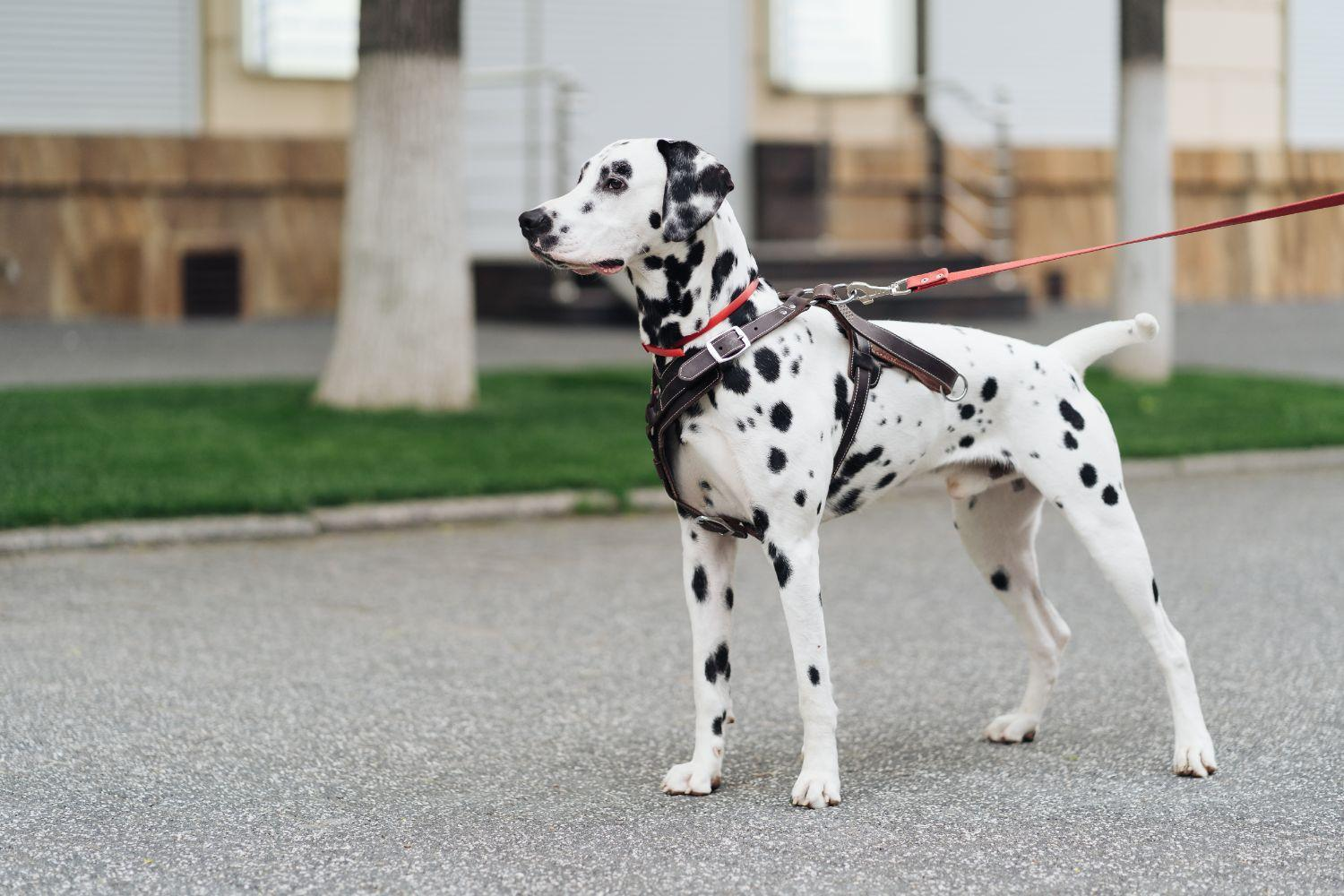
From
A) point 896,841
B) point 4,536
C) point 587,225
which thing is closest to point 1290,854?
point 896,841

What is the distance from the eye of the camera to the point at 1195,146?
2386 cm

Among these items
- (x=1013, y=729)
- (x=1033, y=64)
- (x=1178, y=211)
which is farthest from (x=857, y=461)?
(x=1178, y=211)

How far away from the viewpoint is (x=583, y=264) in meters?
4.31

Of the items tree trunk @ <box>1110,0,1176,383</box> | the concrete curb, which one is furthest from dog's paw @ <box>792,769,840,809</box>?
tree trunk @ <box>1110,0,1176,383</box>

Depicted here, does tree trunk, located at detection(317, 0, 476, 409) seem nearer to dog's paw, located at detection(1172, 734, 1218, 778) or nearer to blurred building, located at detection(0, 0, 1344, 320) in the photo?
blurred building, located at detection(0, 0, 1344, 320)


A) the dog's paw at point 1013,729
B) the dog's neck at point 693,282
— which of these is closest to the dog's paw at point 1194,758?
the dog's paw at point 1013,729

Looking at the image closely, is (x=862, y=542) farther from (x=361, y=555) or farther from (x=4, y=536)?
(x=4, y=536)

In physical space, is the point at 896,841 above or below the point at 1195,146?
below

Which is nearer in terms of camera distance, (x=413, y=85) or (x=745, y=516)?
(x=745, y=516)

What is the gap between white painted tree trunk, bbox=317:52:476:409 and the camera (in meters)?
11.2

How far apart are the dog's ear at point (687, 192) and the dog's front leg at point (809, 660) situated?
32.5 inches

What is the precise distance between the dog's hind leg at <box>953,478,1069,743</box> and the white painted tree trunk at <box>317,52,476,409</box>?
658 cm

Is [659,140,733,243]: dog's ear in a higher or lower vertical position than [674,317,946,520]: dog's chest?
higher

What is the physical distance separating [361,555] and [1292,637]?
13.6 ft
